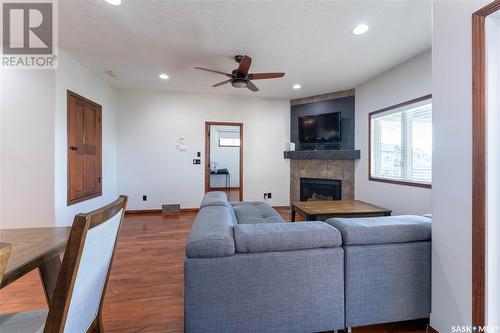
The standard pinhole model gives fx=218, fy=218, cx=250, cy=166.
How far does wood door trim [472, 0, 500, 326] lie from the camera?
1.11 metres

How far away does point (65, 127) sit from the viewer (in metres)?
2.98

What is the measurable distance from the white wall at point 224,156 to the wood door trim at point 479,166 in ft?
24.3

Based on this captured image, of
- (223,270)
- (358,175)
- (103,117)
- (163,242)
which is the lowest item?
(163,242)

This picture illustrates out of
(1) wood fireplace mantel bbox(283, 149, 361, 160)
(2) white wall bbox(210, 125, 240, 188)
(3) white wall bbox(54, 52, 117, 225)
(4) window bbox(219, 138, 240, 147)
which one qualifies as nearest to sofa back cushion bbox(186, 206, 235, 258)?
(3) white wall bbox(54, 52, 117, 225)

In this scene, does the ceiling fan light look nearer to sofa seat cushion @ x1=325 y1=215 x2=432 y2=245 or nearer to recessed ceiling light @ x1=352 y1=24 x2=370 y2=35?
recessed ceiling light @ x1=352 y1=24 x2=370 y2=35

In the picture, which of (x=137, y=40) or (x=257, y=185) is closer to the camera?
(x=137, y=40)

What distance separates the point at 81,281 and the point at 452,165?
73.6 inches

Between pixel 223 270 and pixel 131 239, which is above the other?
pixel 223 270

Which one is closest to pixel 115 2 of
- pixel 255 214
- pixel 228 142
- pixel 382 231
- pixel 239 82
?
pixel 239 82

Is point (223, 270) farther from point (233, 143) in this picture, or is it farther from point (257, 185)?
point (233, 143)

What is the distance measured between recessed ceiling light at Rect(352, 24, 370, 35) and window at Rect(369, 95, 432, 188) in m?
1.30

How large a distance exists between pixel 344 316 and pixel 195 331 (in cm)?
89

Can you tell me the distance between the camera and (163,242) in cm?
307

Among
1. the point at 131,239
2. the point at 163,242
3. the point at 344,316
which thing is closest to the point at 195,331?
the point at 344,316
